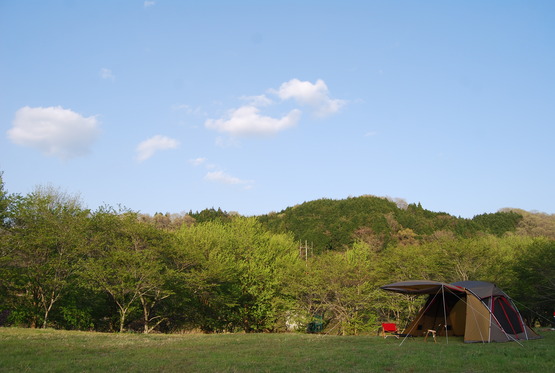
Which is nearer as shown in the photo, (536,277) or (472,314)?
(472,314)

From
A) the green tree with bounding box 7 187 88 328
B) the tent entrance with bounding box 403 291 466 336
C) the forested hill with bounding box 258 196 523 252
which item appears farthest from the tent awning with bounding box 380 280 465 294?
the forested hill with bounding box 258 196 523 252

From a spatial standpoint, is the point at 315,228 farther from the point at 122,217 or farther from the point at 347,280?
the point at 122,217

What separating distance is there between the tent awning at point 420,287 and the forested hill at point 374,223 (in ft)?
142

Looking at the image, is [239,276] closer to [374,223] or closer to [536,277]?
[536,277]

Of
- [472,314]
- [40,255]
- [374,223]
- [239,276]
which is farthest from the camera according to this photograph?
[374,223]

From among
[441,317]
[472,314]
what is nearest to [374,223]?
[441,317]

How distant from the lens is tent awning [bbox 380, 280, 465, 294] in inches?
634

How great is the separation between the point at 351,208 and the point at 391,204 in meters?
7.13

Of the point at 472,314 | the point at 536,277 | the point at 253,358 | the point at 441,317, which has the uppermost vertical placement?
the point at 536,277

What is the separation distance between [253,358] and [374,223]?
58684mm

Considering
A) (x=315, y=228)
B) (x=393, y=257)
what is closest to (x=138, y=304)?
(x=393, y=257)

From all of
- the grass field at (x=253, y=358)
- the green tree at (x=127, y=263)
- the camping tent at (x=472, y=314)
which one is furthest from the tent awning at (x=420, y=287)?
the green tree at (x=127, y=263)

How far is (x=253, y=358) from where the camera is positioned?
454 inches

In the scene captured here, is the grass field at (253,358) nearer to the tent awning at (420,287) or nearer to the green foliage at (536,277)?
the tent awning at (420,287)
